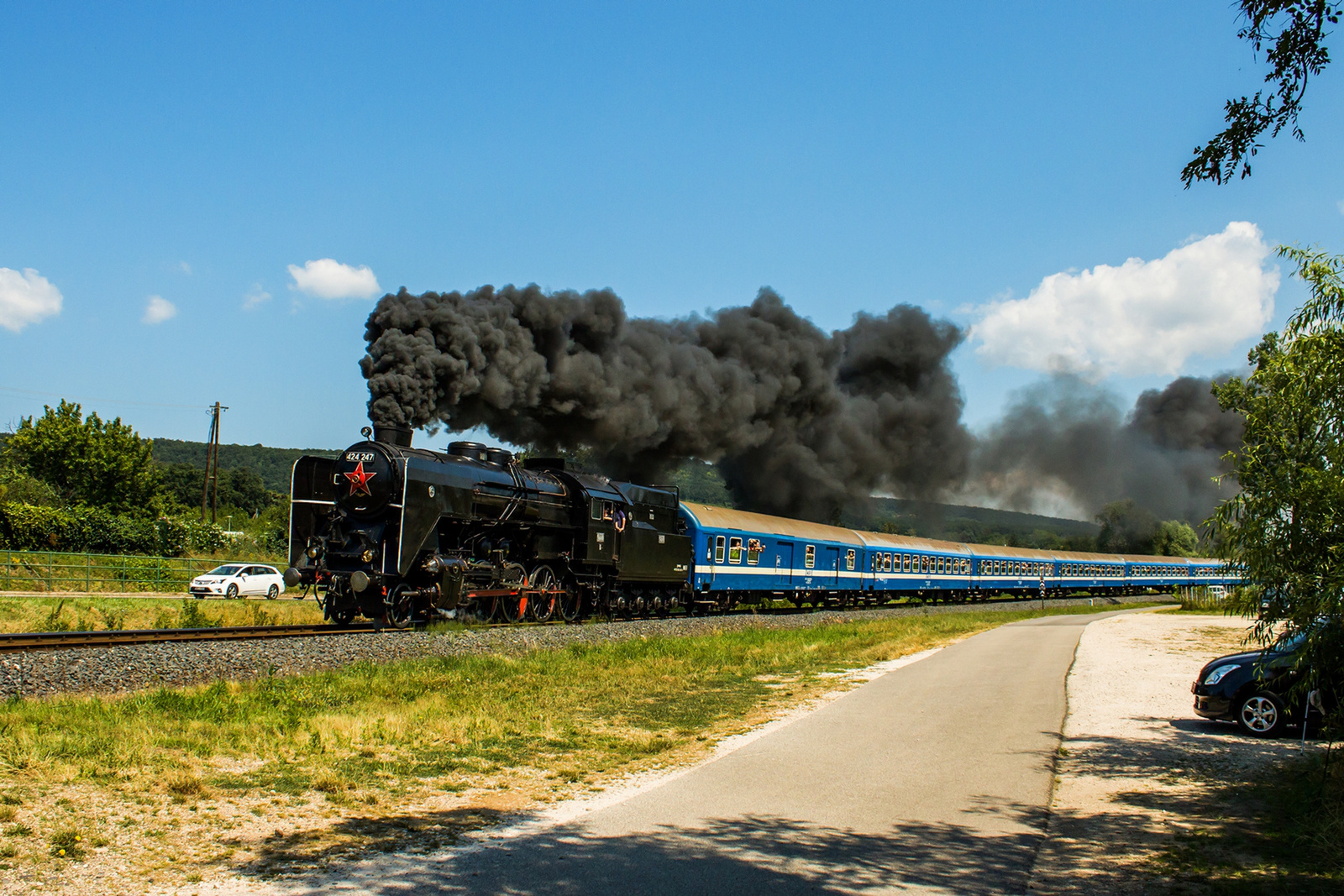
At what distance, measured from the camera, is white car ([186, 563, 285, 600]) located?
28.0 m

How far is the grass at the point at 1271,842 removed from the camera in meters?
5.29

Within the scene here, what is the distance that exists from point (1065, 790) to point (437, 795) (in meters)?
5.07

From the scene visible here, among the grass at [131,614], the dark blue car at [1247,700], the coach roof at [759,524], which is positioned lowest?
the grass at [131,614]

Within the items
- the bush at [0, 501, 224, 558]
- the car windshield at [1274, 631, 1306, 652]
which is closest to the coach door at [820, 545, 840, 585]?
the car windshield at [1274, 631, 1306, 652]

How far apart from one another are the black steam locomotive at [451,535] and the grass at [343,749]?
2765 mm

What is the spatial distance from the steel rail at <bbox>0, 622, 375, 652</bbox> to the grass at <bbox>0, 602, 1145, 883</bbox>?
274 cm

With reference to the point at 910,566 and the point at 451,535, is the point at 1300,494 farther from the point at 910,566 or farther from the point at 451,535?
the point at 910,566

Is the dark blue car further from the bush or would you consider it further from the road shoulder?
the bush

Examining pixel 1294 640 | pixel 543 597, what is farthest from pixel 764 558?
pixel 1294 640

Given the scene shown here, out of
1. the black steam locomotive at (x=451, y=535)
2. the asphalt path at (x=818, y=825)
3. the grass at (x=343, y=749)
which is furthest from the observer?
the black steam locomotive at (x=451, y=535)

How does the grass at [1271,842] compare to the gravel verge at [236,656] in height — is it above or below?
above

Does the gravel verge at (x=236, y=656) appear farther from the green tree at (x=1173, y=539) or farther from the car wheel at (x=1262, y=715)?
the green tree at (x=1173, y=539)

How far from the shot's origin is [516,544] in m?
18.8

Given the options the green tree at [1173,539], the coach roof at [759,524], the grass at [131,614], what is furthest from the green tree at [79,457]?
the green tree at [1173,539]
